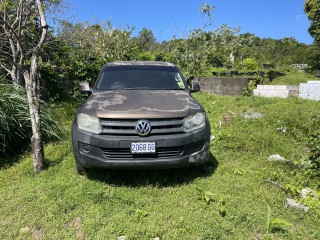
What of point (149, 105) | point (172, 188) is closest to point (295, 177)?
point (172, 188)

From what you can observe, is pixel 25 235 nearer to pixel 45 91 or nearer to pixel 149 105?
pixel 149 105

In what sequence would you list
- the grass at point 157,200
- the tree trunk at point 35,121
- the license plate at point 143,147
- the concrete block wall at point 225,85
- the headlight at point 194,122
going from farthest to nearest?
the concrete block wall at point 225,85, the tree trunk at point 35,121, the headlight at point 194,122, the license plate at point 143,147, the grass at point 157,200

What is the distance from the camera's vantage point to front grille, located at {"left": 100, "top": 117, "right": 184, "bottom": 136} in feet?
10.6

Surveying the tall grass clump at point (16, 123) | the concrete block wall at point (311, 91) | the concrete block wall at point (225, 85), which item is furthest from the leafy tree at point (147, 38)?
the tall grass clump at point (16, 123)

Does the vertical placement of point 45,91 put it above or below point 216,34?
below

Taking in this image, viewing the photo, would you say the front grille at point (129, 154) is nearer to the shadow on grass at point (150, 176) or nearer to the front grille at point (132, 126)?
the front grille at point (132, 126)

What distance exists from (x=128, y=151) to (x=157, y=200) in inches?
25.3

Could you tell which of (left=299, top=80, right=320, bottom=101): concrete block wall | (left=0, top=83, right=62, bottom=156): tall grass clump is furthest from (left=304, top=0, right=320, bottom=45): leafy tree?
(left=0, top=83, right=62, bottom=156): tall grass clump

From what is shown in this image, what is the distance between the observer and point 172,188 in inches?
136

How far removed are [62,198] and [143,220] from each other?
40.2 inches

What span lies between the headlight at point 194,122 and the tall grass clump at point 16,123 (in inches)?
109

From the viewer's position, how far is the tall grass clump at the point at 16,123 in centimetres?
443

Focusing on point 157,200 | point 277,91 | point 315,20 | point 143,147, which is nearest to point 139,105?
point 143,147

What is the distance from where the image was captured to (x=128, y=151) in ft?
10.6
